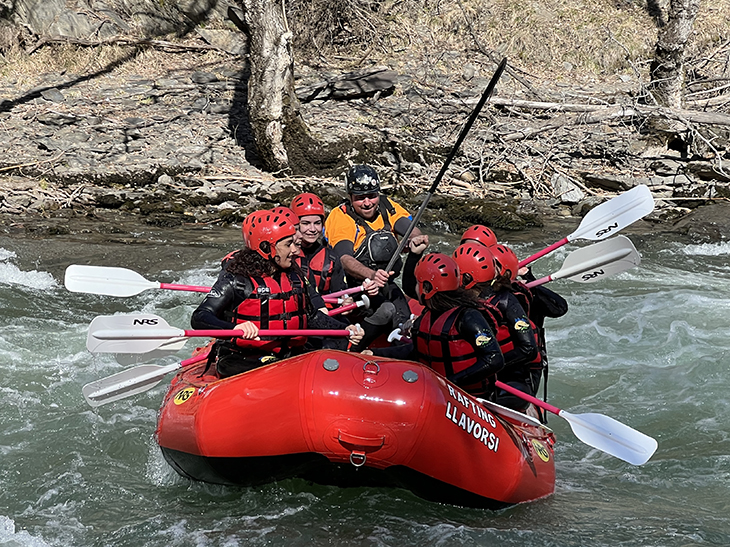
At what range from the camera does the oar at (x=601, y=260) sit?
541cm

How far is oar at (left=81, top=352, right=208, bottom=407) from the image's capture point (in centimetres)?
480

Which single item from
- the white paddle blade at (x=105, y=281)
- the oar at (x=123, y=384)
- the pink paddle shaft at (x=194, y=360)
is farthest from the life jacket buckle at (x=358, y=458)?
the white paddle blade at (x=105, y=281)

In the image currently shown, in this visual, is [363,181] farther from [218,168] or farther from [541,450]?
[218,168]

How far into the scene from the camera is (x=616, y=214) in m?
5.96

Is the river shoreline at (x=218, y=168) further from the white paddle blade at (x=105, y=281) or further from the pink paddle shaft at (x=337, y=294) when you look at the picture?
the pink paddle shaft at (x=337, y=294)

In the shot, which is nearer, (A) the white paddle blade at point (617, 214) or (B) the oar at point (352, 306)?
(B) the oar at point (352, 306)

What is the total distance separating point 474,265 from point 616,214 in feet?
6.95

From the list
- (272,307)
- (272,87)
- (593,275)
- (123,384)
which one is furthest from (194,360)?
(272,87)

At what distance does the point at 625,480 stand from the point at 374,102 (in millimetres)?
9905

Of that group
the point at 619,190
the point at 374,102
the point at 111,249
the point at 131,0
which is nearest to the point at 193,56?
the point at 131,0

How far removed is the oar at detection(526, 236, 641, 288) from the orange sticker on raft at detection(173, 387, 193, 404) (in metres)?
2.45

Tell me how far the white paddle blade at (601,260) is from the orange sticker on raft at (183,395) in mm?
2448

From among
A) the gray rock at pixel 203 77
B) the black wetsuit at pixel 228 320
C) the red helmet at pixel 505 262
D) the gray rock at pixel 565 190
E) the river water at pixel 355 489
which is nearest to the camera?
the river water at pixel 355 489

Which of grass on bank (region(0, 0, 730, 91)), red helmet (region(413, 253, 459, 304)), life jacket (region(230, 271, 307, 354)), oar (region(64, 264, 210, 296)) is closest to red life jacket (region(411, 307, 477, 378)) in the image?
red helmet (region(413, 253, 459, 304))
